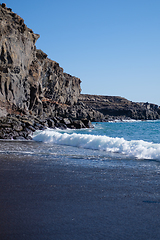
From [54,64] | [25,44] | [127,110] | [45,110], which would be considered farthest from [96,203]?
[127,110]

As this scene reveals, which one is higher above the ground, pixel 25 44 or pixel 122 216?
pixel 25 44

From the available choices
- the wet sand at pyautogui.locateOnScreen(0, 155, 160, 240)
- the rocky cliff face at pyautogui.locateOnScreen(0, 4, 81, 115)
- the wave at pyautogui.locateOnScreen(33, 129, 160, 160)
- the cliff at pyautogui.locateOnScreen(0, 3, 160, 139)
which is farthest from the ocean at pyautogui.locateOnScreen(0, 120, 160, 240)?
the rocky cliff face at pyautogui.locateOnScreen(0, 4, 81, 115)

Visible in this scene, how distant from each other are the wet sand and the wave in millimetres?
3861

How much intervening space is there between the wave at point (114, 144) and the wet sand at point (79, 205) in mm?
3861

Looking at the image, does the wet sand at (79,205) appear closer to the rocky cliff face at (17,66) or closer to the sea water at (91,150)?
the sea water at (91,150)

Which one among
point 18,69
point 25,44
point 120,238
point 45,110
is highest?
point 25,44

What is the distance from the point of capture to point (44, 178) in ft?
20.4

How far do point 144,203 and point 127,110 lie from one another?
432 feet

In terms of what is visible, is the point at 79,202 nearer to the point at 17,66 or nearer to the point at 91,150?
the point at 91,150

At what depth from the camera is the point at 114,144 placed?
13.5 m

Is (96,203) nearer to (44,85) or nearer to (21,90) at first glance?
(21,90)

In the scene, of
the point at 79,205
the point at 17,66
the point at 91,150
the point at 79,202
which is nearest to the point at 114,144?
the point at 91,150

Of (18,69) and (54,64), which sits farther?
(54,64)

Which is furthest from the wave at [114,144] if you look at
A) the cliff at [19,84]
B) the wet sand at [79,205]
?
the cliff at [19,84]
